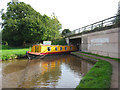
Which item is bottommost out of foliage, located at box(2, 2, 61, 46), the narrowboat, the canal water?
the canal water

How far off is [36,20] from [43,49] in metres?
9.57

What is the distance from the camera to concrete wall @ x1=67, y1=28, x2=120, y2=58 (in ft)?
36.0

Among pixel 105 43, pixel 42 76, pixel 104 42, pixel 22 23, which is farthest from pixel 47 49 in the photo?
pixel 42 76

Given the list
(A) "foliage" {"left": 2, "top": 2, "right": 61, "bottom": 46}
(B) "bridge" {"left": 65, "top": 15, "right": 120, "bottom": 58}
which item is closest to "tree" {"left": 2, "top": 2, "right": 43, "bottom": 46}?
(A) "foliage" {"left": 2, "top": 2, "right": 61, "bottom": 46}

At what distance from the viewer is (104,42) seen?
500 inches

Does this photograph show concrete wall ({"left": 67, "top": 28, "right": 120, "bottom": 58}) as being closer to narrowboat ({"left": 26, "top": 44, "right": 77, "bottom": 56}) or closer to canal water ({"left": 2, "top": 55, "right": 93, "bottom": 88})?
canal water ({"left": 2, "top": 55, "right": 93, "bottom": 88})

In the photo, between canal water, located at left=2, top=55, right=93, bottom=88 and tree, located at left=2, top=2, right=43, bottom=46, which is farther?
tree, located at left=2, top=2, right=43, bottom=46

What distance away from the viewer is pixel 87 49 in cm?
1683

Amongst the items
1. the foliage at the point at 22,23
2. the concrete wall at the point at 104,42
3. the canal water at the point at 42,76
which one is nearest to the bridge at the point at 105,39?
the concrete wall at the point at 104,42

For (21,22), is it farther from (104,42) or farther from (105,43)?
(105,43)

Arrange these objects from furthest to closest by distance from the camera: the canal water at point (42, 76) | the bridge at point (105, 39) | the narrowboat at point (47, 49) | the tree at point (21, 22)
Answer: the tree at point (21, 22) < the narrowboat at point (47, 49) < the bridge at point (105, 39) < the canal water at point (42, 76)

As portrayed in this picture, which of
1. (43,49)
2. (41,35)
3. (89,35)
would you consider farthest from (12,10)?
(89,35)

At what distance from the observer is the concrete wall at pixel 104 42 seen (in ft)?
36.0

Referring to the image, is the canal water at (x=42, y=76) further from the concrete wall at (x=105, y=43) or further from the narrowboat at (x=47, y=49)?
the narrowboat at (x=47, y=49)
